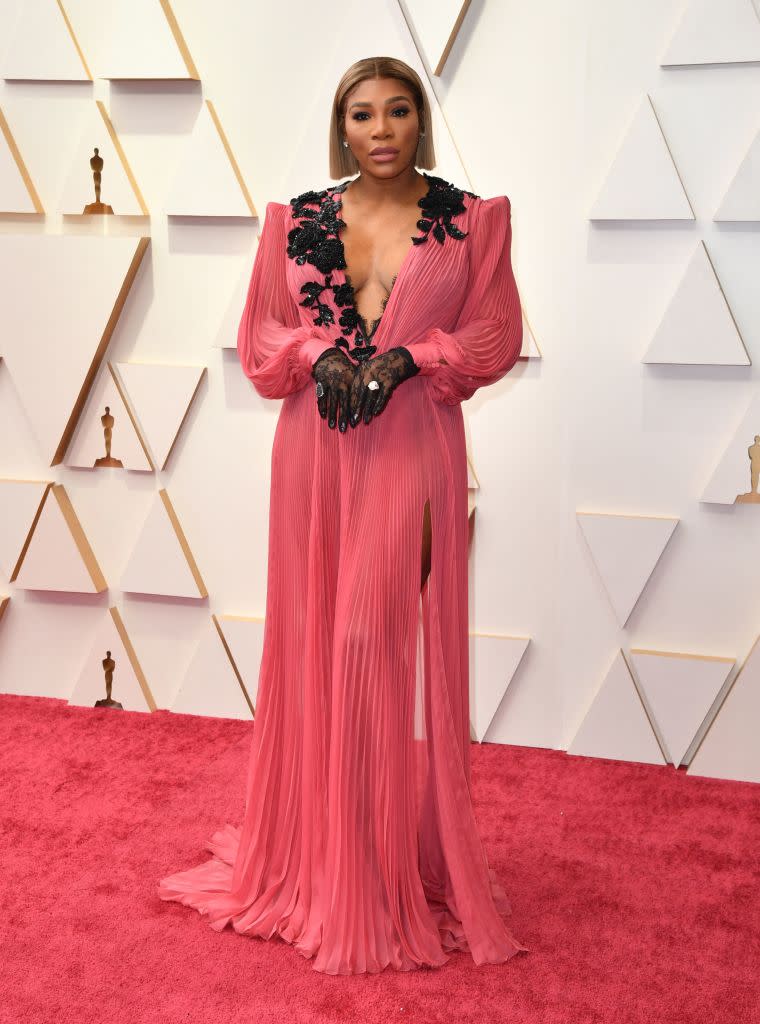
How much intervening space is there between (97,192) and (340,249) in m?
1.55

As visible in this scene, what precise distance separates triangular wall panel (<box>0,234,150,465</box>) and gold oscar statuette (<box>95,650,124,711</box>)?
2.23 feet

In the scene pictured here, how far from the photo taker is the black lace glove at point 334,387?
2.15 metres

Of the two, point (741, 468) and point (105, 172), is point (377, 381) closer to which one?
point (741, 468)

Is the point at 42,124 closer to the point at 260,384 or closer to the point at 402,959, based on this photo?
the point at 260,384

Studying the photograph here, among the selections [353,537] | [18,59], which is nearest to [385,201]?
[353,537]

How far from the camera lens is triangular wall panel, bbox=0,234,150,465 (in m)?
3.54

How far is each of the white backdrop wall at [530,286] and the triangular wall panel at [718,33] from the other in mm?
43

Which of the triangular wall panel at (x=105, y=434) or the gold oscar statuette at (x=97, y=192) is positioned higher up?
the gold oscar statuette at (x=97, y=192)

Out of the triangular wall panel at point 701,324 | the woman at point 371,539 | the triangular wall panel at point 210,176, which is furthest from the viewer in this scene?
the triangular wall panel at point 210,176

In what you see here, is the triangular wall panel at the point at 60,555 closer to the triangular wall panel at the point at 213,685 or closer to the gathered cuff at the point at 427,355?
the triangular wall panel at the point at 213,685

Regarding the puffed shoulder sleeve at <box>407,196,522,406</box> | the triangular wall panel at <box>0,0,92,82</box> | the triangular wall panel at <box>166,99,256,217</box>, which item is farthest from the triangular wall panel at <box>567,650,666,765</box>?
the triangular wall panel at <box>0,0,92,82</box>

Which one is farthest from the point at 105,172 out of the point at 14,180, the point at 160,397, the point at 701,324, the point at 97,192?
the point at 701,324

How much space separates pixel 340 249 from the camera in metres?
2.28

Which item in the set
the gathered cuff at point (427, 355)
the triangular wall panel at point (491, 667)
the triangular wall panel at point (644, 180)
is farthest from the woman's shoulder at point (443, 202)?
the triangular wall panel at point (491, 667)
